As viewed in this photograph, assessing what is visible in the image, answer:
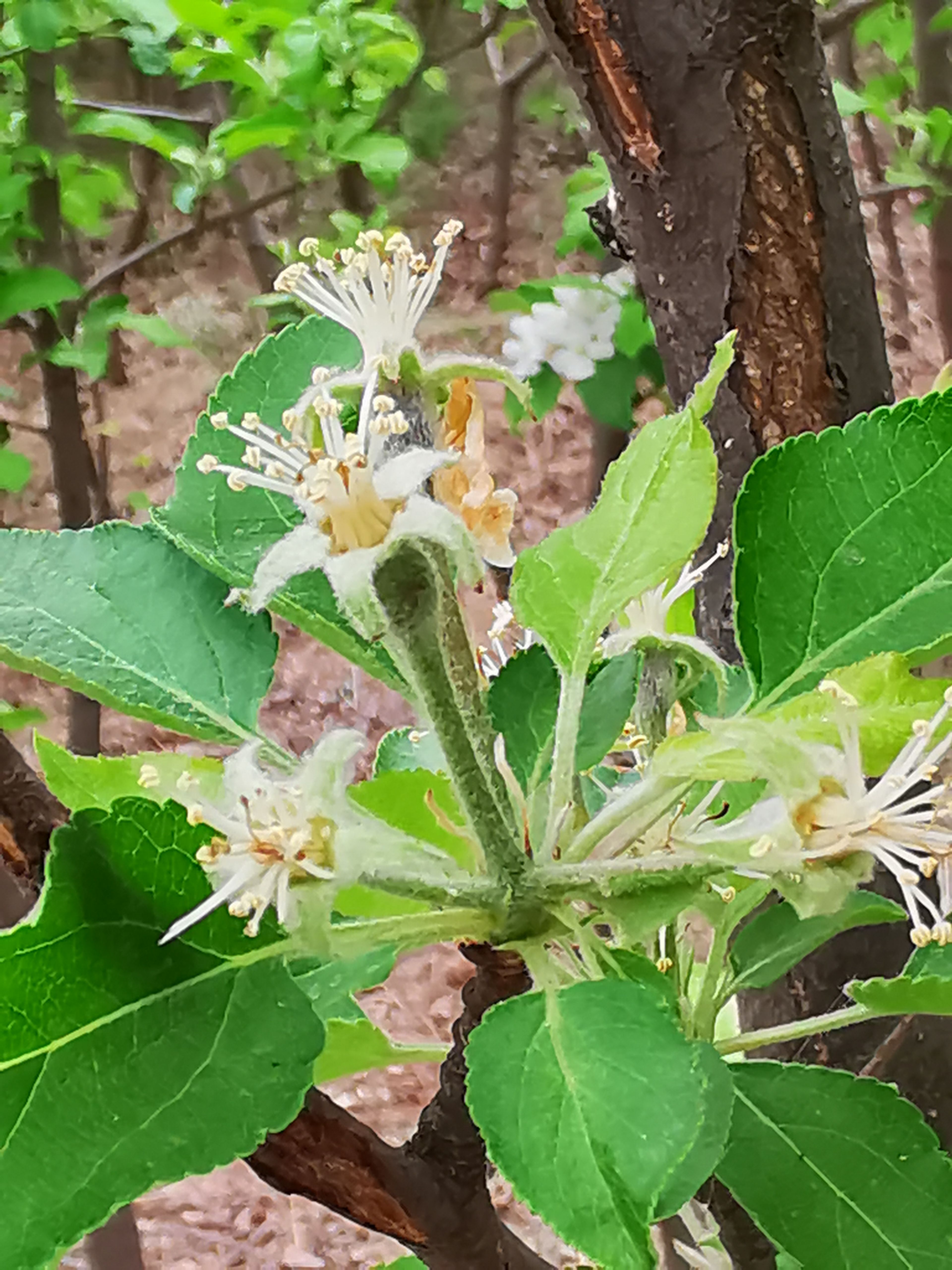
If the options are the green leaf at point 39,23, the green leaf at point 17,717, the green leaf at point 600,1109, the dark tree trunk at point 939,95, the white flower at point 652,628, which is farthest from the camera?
the dark tree trunk at point 939,95

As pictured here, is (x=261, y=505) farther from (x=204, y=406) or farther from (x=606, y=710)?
(x=204, y=406)

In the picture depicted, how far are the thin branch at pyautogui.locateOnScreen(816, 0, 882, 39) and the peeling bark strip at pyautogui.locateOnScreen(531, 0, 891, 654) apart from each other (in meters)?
0.64

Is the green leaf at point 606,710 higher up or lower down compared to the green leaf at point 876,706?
lower down

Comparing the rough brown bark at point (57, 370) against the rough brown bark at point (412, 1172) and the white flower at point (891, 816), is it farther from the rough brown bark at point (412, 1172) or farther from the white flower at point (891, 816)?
the white flower at point (891, 816)

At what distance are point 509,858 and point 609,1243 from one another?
0.09 meters

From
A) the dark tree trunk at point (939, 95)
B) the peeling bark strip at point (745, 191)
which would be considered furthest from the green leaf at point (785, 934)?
the dark tree trunk at point (939, 95)

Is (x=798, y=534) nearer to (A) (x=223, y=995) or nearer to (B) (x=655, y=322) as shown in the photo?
(A) (x=223, y=995)

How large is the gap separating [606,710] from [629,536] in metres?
0.08

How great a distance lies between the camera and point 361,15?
1.06 m

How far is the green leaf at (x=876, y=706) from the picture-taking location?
25cm

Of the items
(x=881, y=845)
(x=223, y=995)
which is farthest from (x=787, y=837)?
(x=223, y=995)

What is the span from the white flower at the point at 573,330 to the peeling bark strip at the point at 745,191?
22.3 inches

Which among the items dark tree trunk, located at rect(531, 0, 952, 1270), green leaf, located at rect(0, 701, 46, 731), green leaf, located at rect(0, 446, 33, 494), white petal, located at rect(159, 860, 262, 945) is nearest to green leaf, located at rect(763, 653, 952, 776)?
white petal, located at rect(159, 860, 262, 945)

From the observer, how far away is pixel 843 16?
3.81 ft
